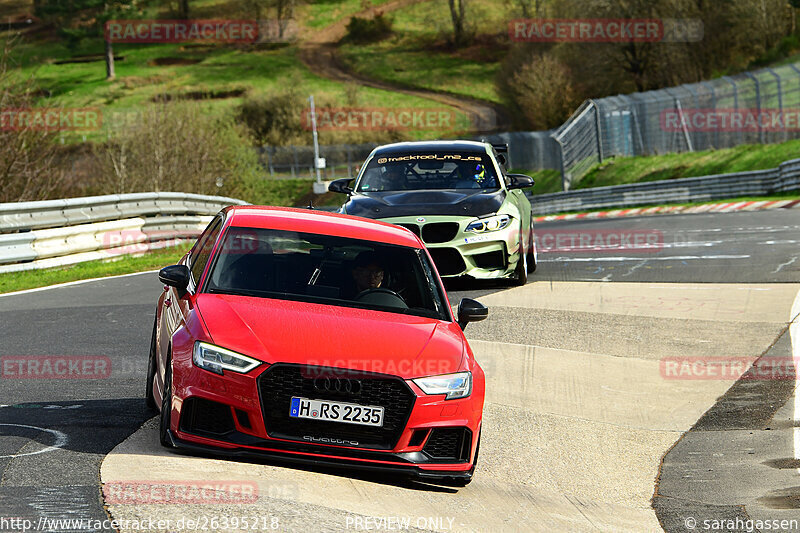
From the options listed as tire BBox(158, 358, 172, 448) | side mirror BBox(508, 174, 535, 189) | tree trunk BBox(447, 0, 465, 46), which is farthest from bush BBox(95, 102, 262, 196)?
tree trunk BBox(447, 0, 465, 46)

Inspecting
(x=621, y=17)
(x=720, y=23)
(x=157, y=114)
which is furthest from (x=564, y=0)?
(x=157, y=114)

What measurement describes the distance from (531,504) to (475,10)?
119751 mm

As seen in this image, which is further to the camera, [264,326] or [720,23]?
[720,23]

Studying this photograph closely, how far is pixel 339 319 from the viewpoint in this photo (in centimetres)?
681

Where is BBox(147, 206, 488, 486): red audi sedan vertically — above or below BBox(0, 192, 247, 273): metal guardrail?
above

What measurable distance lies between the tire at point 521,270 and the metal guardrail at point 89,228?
7.50 meters

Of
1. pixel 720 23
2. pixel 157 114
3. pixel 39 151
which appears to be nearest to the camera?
pixel 39 151

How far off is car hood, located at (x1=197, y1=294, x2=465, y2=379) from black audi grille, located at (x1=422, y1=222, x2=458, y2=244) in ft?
21.2

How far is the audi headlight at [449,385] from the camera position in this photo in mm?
6465

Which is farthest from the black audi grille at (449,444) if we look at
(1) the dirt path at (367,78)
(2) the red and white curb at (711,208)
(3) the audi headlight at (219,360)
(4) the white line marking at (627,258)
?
(1) the dirt path at (367,78)

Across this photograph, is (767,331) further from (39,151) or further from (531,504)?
(39,151)

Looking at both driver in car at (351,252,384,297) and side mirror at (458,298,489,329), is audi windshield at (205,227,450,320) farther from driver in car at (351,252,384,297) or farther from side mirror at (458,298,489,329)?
side mirror at (458,298,489,329)

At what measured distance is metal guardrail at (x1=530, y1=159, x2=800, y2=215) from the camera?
31953mm

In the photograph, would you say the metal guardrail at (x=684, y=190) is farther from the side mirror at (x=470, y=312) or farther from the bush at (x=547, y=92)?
the bush at (x=547, y=92)
